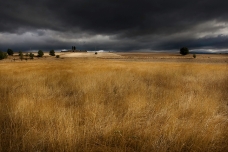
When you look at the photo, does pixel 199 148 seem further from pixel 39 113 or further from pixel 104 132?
pixel 39 113

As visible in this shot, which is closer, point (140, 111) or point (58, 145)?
point (58, 145)

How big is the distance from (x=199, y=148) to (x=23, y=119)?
4.33 meters

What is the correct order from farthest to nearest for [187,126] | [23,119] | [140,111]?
[140,111], [23,119], [187,126]

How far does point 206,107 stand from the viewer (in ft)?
14.2

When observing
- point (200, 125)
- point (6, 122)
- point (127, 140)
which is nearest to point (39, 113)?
point (6, 122)

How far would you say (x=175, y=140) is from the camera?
2809mm

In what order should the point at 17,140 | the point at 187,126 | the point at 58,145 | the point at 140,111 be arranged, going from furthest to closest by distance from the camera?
the point at 140,111 < the point at 187,126 < the point at 17,140 < the point at 58,145

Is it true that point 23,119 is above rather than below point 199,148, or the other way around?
above

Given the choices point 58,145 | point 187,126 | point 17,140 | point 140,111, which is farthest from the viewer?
point 140,111

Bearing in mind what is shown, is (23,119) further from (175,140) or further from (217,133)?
(217,133)

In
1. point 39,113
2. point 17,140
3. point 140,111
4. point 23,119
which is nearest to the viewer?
point 17,140

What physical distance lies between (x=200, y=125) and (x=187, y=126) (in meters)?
0.42

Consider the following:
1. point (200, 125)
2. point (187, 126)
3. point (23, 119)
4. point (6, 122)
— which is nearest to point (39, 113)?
point (23, 119)

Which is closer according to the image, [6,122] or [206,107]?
[6,122]
